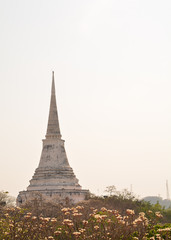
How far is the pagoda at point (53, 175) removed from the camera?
43.3 meters

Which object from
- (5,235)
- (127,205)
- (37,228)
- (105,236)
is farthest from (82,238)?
(127,205)

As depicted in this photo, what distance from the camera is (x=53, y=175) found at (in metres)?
45.2

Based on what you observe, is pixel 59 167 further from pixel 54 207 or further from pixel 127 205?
pixel 54 207

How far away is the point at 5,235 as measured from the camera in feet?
41.2

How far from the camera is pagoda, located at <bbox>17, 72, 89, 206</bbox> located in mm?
43281

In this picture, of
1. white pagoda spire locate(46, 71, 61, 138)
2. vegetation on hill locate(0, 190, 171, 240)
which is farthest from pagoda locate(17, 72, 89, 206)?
vegetation on hill locate(0, 190, 171, 240)

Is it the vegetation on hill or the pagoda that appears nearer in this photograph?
the vegetation on hill

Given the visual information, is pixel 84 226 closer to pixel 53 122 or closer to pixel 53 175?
pixel 53 175

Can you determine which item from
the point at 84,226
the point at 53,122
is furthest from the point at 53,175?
the point at 84,226

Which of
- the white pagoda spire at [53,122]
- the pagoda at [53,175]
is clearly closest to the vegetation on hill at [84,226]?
the pagoda at [53,175]

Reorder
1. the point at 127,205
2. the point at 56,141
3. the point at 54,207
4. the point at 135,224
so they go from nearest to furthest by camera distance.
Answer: the point at 135,224 → the point at 54,207 → the point at 127,205 → the point at 56,141

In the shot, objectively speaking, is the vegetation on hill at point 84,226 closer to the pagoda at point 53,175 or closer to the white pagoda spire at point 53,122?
the pagoda at point 53,175

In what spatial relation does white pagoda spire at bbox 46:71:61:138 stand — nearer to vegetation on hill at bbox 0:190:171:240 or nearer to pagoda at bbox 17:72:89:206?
pagoda at bbox 17:72:89:206

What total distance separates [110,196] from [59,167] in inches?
243
